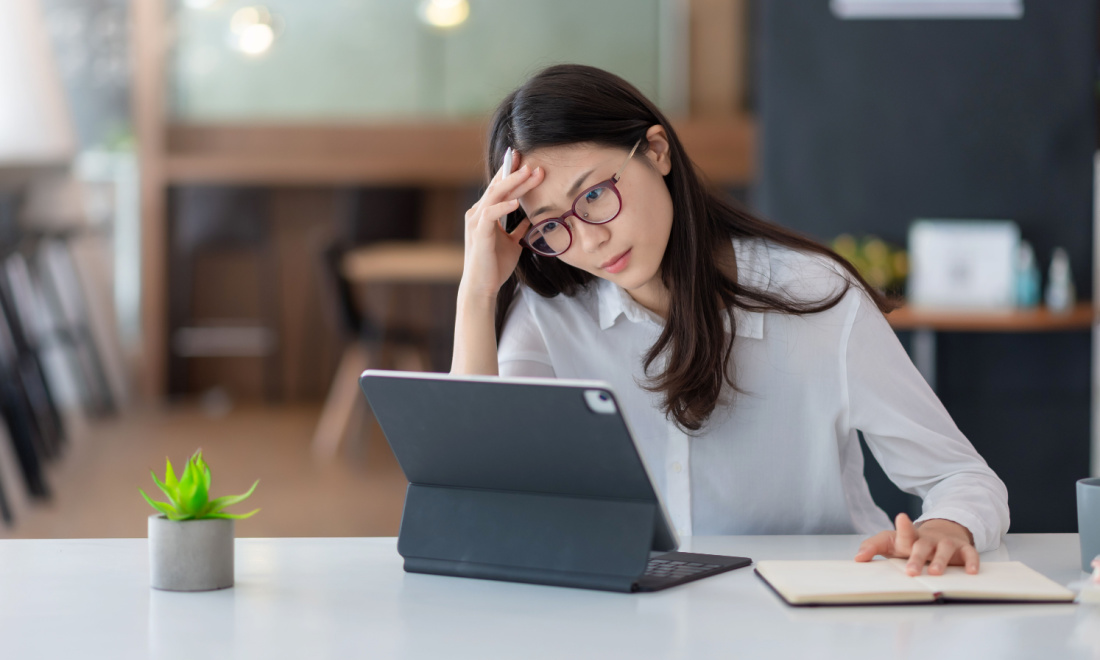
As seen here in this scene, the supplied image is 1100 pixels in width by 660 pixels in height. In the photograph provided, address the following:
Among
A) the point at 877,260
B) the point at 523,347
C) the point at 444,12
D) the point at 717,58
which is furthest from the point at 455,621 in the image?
the point at 717,58

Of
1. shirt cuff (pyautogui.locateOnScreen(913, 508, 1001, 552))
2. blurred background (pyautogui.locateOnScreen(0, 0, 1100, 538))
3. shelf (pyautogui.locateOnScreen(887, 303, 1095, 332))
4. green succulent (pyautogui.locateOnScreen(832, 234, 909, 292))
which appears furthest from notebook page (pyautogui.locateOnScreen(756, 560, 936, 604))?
green succulent (pyautogui.locateOnScreen(832, 234, 909, 292))

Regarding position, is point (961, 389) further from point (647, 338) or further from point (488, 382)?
point (488, 382)

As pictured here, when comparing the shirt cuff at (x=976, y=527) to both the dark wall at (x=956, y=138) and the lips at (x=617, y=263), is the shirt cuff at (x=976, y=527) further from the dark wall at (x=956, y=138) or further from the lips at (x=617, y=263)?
the dark wall at (x=956, y=138)

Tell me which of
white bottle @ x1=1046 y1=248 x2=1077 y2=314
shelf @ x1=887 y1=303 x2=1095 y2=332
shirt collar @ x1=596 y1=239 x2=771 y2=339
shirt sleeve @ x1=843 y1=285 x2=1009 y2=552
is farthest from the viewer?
white bottle @ x1=1046 y1=248 x2=1077 y2=314

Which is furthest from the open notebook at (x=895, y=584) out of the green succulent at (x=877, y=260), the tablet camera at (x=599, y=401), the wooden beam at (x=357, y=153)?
the wooden beam at (x=357, y=153)

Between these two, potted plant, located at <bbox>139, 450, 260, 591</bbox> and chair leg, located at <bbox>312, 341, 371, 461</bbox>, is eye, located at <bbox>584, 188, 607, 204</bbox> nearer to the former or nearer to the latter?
potted plant, located at <bbox>139, 450, 260, 591</bbox>

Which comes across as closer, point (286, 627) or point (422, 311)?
point (286, 627)

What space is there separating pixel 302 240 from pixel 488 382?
20.2 feet

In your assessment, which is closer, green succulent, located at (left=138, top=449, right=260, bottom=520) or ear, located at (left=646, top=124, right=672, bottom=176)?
green succulent, located at (left=138, top=449, right=260, bottom=520)

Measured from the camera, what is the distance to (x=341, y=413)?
552 cm

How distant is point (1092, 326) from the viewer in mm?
3400

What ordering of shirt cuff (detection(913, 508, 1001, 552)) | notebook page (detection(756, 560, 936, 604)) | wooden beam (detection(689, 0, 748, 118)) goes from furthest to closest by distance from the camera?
wooden beam (detection(689, 0, 748, 118)), shirt cuff (detection(913, 508, 1001, 552)), notebook page (detection(756, 560, 936, 604))

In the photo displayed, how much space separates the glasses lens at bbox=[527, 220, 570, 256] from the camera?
1.44 meters

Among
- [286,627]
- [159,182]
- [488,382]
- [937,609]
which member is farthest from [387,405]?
[159,182]
